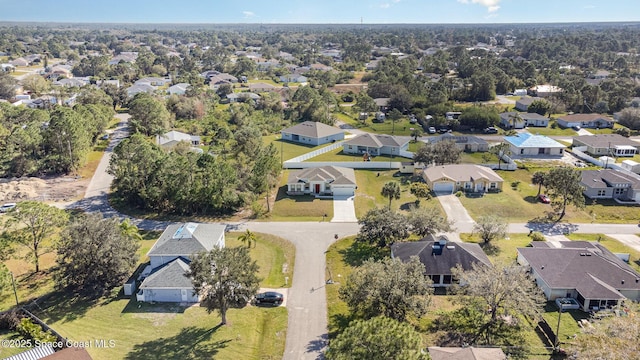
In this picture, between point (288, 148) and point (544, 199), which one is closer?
point (544, 199)

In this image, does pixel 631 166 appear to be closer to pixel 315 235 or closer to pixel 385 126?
pixel 385 126

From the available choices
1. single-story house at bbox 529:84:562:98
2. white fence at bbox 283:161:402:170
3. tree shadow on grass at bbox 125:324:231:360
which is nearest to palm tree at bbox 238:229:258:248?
tree shadow on grass at bbox 125:324:231:360

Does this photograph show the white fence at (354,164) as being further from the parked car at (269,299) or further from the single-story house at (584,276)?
the parked car at (269,299)

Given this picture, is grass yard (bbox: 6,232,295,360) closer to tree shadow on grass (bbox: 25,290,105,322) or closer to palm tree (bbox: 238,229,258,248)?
tree shadow on grass (bbox: 25,290,105,322)

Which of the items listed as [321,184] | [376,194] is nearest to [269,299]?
[321,184]

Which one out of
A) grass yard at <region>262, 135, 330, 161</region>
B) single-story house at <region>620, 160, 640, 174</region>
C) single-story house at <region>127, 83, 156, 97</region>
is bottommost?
grass yard at <region>262, 135, 330, 161</region>

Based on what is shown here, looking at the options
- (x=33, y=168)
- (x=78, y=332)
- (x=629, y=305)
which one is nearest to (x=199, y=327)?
(x=78, y=332)
